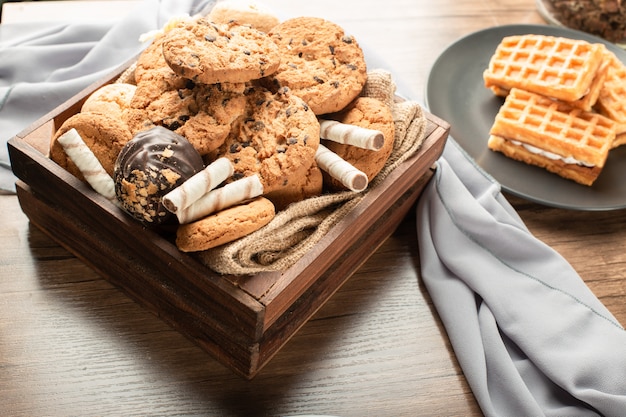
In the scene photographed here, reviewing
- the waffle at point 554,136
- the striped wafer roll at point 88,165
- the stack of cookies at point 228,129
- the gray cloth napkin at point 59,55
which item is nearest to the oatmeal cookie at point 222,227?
the stack of cookies at point 228,129

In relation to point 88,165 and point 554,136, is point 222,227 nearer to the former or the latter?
point 88,165

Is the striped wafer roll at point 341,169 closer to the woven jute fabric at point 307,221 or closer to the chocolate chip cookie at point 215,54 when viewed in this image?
the woven jute fabric at point 307,221

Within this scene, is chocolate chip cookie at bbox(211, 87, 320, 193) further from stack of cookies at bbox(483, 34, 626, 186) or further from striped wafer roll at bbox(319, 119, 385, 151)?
stack of cookies at bbox(483, 34, 626, 186)

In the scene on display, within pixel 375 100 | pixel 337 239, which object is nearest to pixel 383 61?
pixel 375 100

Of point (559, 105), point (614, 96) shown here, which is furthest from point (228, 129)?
point (614, 96)

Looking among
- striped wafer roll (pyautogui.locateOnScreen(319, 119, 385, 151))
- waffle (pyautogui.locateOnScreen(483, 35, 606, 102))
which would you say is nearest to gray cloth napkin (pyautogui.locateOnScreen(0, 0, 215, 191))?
striped wafer roll (pyautogui.locateOnScreen(319, 119, 385, 151))
